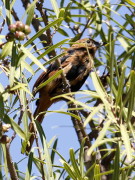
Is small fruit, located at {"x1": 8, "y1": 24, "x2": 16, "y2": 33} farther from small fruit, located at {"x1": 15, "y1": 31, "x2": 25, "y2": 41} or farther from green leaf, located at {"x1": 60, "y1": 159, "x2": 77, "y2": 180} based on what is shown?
green leaf, located at {"x1": 60, "y1": 159, "x2": 77, "y2": 180}

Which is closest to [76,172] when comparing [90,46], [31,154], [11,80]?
[31,154]

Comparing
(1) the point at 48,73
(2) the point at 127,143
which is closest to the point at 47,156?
(2) the point at 127,143

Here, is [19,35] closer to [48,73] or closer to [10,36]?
[10,36]

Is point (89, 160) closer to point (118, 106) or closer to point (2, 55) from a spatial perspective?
point (118, 106)

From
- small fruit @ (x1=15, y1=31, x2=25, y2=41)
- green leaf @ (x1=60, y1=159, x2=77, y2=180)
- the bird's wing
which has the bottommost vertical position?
green leaf @ (x1=60, y1=159, x2=77, y2=180)

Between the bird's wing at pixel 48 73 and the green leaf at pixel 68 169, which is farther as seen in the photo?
the bird's wing at pixel 48 73

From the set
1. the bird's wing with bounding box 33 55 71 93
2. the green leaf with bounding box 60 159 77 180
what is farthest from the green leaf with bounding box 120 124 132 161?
the bird's wing with bounding box 33 55 71 93

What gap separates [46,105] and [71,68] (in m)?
0.44

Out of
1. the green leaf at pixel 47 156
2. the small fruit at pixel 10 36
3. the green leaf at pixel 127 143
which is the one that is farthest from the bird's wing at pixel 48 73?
the green leaf at pixel 127 143

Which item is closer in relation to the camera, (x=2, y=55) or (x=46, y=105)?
(x=2, y=55)

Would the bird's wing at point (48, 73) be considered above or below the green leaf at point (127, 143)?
above

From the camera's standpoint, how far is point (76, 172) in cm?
217

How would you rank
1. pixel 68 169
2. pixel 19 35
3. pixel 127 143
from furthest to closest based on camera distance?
pixel 68 169
pixel 19 35
pixel 127 143

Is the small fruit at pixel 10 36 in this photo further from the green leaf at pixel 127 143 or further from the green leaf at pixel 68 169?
the green leaf at pixel 68 169
